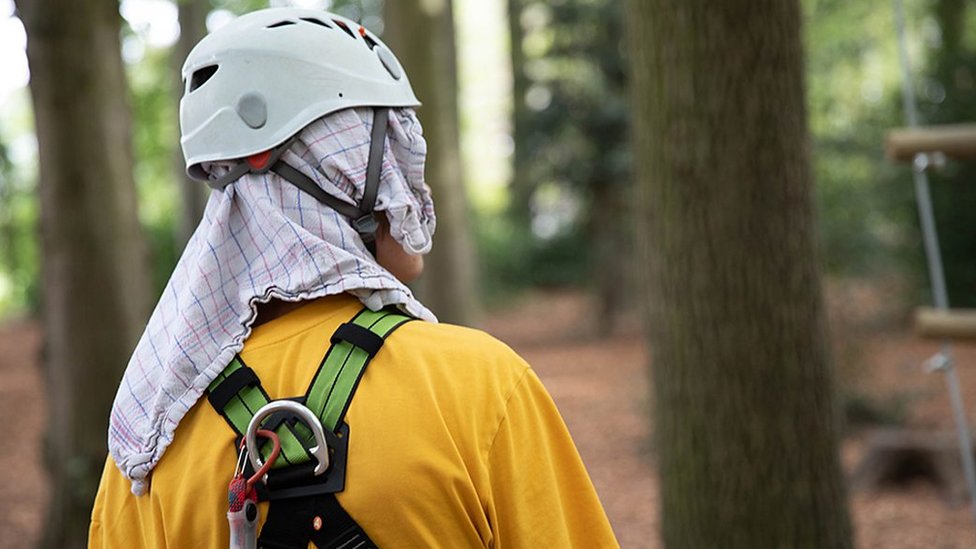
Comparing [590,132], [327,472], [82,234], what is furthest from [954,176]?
[327,472]

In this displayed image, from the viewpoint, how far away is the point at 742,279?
3.56m

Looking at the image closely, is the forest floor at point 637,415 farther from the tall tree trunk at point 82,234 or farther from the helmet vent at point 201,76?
the helmet vent at point 201,76

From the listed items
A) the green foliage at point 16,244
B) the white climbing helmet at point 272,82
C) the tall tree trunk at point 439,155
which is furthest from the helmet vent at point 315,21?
the green foliage at point 16,244

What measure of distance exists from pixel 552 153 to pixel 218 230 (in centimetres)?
1571

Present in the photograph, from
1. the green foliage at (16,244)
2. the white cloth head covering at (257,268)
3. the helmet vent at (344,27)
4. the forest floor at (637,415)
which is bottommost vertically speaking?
the forest floor at (637,415)

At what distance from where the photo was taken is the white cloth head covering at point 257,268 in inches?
68.7

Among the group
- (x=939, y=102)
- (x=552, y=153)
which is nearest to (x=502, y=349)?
(x=939, y=102)

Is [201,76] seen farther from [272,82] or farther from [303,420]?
[303,420]

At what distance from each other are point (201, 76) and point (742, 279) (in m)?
2.09

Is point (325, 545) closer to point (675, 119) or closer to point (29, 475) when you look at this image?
A: point (675, 119)

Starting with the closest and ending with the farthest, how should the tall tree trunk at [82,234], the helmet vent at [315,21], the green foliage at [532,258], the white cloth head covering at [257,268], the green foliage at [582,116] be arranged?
the white cloth head covering at [257,268], the helmet vent at [315,21], the tall tree trunk at [82,234], the green foliage at [582,116], the green foliage at [532,258]

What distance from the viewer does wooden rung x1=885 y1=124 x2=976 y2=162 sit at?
4148mm

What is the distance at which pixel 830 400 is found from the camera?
3.66m

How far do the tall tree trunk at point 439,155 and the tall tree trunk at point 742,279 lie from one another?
817 cm
